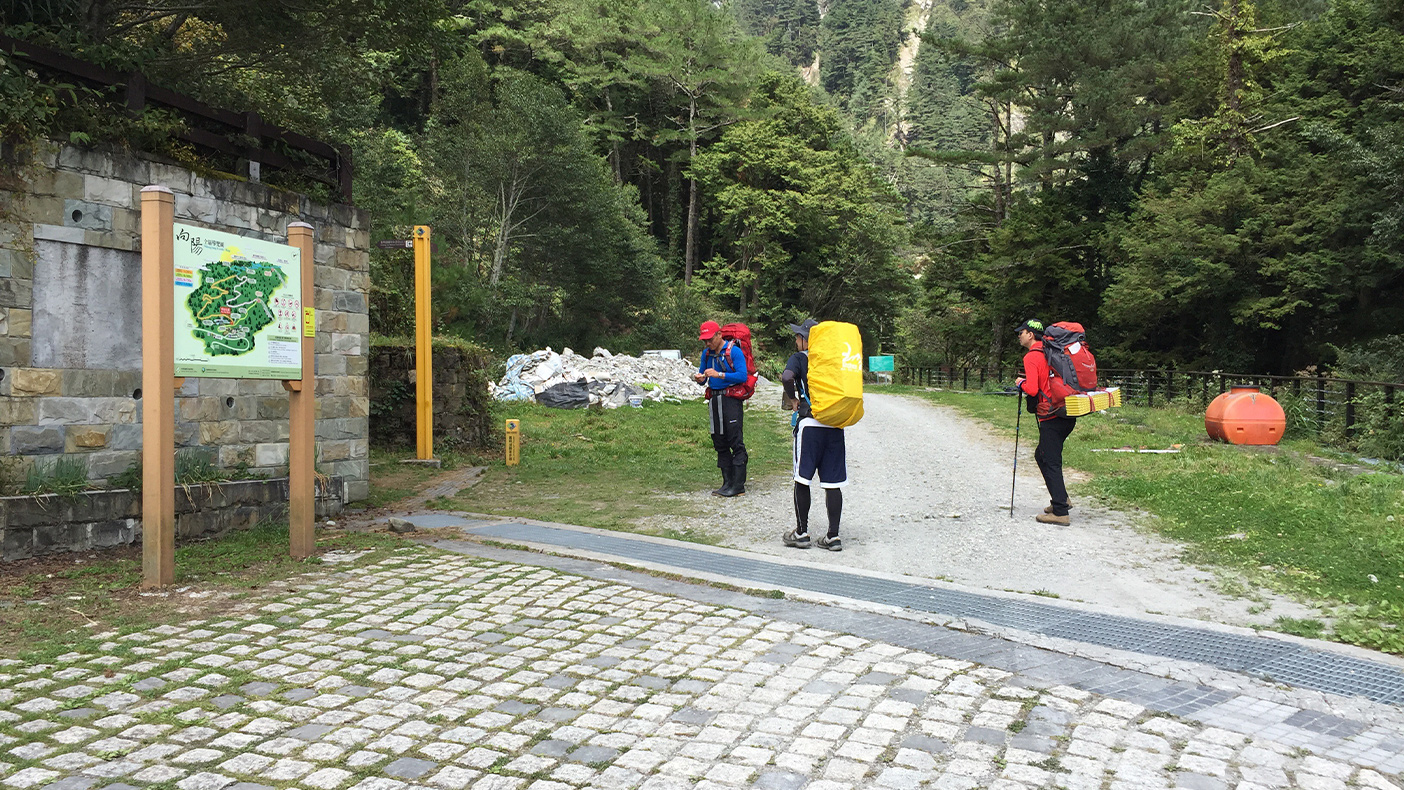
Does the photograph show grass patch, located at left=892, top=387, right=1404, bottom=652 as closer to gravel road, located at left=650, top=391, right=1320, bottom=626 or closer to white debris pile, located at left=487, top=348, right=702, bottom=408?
→ gravel road, located at left=650, top=391, right=1320, bottom=626

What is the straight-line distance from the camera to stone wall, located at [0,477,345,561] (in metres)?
6.54

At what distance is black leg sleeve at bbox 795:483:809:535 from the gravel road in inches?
9.8

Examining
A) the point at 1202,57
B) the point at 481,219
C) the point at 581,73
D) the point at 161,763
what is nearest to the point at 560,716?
the point at 161,763

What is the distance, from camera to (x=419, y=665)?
467 centimetres

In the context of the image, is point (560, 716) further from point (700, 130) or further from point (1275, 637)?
point (700, 130)

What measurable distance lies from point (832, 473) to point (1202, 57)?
30576 millimetres

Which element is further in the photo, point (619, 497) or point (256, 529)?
point (619, 497)

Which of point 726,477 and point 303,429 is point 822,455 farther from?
point 303,429

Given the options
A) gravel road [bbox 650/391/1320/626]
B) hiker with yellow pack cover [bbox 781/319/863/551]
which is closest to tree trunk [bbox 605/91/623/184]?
gravel road [bbox 650/391/1320/626]

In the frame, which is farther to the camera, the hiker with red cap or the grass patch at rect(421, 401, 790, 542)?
the hiker with red cap

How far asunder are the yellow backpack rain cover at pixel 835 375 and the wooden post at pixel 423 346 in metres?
6.95

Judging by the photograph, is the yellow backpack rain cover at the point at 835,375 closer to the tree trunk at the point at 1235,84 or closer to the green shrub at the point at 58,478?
the green shrub at the point at 58,478

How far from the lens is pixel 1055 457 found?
339 inches

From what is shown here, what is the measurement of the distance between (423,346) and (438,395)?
1730mm
